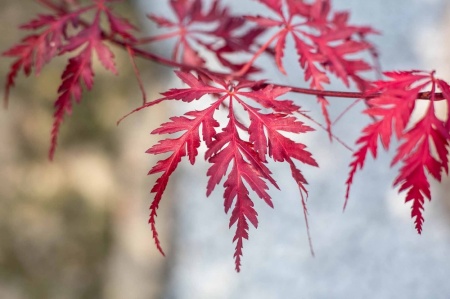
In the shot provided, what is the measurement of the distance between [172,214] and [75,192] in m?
0.74

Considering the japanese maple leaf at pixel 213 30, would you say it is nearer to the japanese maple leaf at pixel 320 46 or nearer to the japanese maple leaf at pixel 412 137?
the japanese maple leaf at pixel 320 46

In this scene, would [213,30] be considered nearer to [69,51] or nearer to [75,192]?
[69,51]

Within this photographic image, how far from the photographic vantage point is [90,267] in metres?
2.10

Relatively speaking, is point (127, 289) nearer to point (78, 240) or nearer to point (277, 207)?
point (78, 240)

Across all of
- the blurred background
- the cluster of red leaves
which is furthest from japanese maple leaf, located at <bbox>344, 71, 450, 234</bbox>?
the blurred background

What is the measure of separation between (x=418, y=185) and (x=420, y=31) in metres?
3.11

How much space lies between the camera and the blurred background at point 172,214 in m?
1.95

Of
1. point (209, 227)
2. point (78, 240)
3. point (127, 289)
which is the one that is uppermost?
point (209, 227)

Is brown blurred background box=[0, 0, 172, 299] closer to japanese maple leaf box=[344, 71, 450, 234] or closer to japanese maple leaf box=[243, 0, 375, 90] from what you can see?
japanese maple leaf box=[243, 0, 375, 90]

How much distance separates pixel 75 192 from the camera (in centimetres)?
205

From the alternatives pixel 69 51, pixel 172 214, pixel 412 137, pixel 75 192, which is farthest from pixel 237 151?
pixel 172 214

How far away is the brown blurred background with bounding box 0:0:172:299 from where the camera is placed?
190 cm

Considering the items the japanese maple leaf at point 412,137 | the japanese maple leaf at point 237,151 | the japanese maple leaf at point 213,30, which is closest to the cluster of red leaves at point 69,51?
the japanese maple leaf at point 213,30

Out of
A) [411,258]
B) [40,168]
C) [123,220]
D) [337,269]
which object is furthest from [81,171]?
[411,258]
